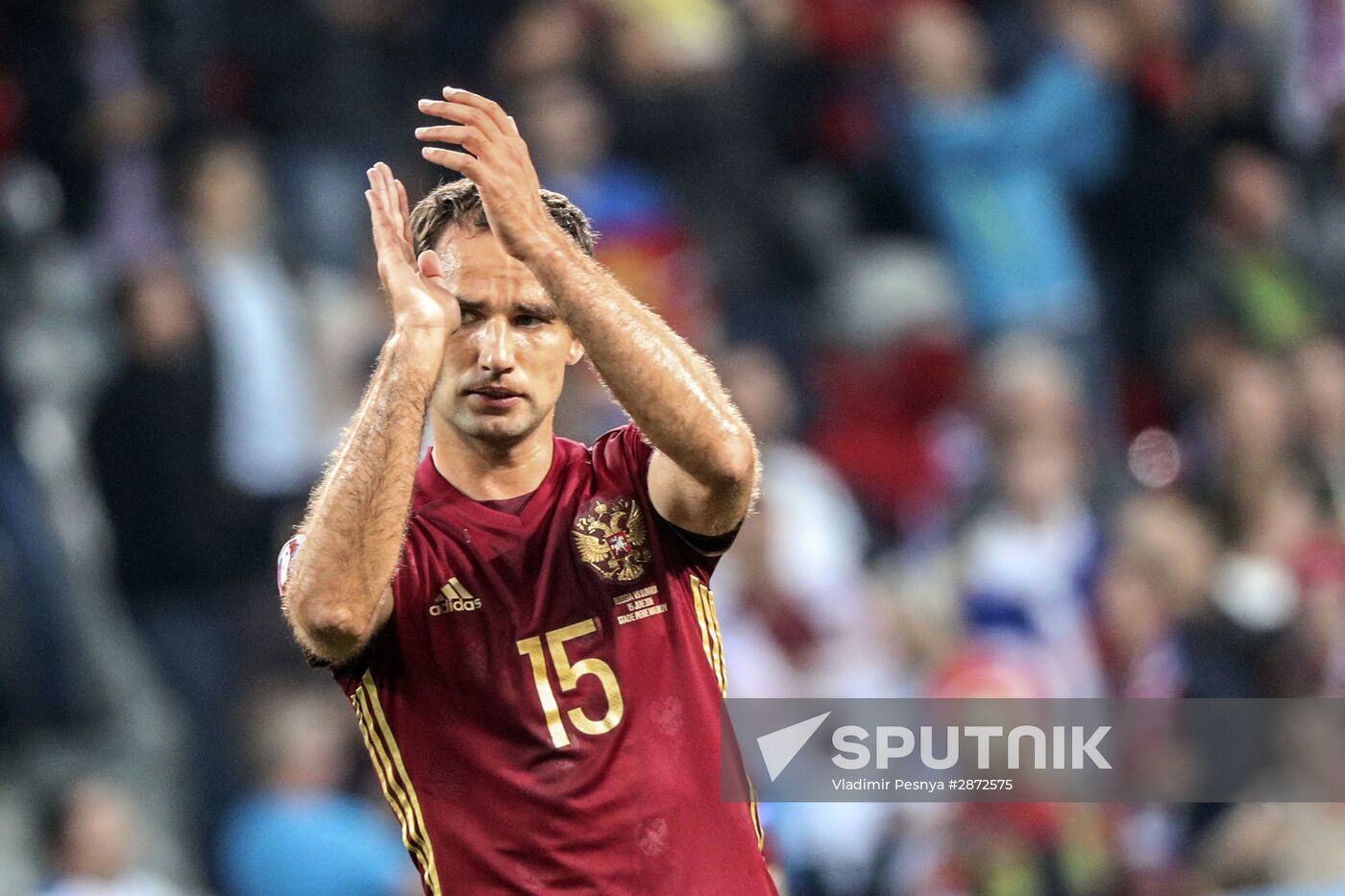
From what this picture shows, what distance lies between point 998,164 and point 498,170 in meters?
6.81

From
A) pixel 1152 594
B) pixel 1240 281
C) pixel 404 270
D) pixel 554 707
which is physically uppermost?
pixel 404 270

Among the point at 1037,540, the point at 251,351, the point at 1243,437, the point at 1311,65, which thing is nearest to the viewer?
the point at 1037,540

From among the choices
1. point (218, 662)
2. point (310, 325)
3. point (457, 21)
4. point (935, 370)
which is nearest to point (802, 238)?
point (935, 370)

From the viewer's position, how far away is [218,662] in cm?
860

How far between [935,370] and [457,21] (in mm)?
2815

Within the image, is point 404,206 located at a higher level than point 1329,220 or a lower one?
higher

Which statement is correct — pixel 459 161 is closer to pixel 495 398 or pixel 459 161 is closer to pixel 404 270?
pixel 404 270

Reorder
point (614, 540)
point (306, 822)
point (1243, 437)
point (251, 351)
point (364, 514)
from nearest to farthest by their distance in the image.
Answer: point (364, 514) < point (614, 540) < point (306, 822) < point (251, 351) < point (1243, 437)

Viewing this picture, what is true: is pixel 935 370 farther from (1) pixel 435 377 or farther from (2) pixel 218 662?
(1) pixel 435 377

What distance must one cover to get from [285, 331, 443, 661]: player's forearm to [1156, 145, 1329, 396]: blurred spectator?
22.6ft

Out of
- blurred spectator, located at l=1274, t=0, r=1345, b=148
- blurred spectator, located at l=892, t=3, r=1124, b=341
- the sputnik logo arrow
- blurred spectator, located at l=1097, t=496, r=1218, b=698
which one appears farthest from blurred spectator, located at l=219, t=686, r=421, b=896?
blurred spectator, located at l=1274, t=0, r=1345, b=148

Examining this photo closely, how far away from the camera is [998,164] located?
10.2 m

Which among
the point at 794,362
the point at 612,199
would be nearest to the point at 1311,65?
the point at 794,362

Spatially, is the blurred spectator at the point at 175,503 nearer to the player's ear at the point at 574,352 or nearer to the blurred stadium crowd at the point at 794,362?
the blurred stadium crowd at the point at 794,362
